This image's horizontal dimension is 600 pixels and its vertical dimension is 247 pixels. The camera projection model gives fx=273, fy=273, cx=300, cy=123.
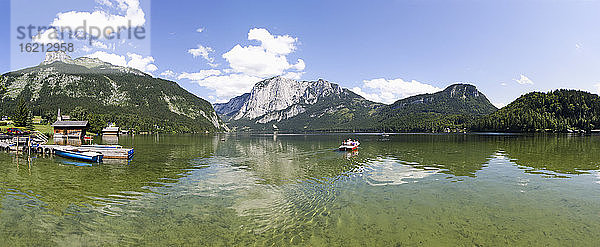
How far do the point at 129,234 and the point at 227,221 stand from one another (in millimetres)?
4851

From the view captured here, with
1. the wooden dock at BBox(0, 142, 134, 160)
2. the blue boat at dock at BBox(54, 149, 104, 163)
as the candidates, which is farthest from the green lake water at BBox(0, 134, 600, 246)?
the wooden dock at BBox(0, 142, 134, 160)

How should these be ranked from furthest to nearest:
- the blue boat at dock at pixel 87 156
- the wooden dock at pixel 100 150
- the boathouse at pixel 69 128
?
the boathouse at pixel 69 128
the wooden dock at pixel 100 150
the blue boat at dock at pixel 87 156

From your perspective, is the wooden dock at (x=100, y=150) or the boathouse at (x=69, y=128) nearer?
the wooden dock at (x=100, y=150)

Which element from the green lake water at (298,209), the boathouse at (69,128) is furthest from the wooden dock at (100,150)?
the boathouse at (69,128)

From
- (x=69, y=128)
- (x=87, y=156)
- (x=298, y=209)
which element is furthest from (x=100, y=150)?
(x=69, y=128)

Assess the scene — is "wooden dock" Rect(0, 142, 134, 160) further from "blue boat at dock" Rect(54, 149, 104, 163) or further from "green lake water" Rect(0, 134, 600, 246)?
"green lake water" Rect(0, 134, 600, 246)

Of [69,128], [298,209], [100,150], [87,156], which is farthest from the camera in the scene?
[69,128]

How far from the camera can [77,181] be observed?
89.9 ft

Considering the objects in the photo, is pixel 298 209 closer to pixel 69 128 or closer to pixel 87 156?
pixel 87 156

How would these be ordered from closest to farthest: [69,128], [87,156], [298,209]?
[298,209]
[87,156]
[69,128]

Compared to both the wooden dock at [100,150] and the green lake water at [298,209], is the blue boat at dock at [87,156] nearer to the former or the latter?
the wooden dock at [100,150]

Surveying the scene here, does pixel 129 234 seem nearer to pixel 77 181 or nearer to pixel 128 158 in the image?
pixel 77 181

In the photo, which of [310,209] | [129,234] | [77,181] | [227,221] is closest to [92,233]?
[129,234]

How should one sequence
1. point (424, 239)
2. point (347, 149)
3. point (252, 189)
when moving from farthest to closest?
point (347, 149)
point (252, 189)
point (424, 239)
